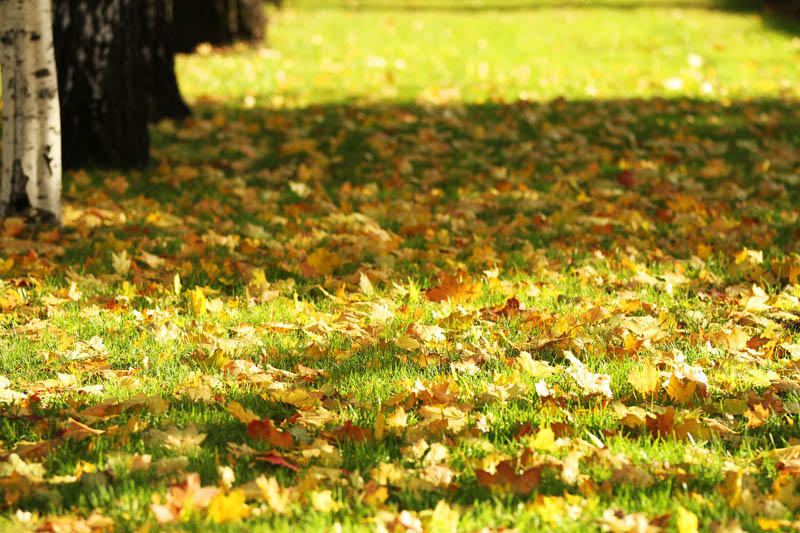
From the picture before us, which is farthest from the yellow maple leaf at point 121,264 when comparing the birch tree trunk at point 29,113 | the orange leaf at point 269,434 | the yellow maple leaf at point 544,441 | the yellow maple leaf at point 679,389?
the yellow maple leaf at point 679,389

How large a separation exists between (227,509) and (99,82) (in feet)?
17.0

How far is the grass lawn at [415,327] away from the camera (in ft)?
8.53

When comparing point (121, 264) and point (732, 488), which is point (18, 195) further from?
point (732, 488)

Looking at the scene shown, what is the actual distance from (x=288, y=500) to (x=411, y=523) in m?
0.38

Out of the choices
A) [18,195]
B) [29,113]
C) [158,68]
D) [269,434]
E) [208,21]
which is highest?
[208,21]

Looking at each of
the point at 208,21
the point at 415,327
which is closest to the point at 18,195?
the point at 415,327

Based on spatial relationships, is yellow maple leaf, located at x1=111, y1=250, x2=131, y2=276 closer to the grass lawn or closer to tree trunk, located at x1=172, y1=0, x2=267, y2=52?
the grass lawn

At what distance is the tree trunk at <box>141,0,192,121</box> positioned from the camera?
8539mm

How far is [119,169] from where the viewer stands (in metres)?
6.98

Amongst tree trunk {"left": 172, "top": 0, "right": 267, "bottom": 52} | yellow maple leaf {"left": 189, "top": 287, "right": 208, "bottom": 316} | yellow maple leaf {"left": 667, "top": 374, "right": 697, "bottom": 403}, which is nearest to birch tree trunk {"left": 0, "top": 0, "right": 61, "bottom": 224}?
yellow maple leaf {"left": 189, "top": 287, "right": 208, "bottom": 316}

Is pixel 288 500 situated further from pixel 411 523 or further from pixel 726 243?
pixel 726 243

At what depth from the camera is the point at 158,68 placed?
8609 millimetres

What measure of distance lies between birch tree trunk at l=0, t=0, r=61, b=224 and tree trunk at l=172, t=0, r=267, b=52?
8158 millimetres

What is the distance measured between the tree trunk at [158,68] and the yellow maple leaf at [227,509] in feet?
21.9
